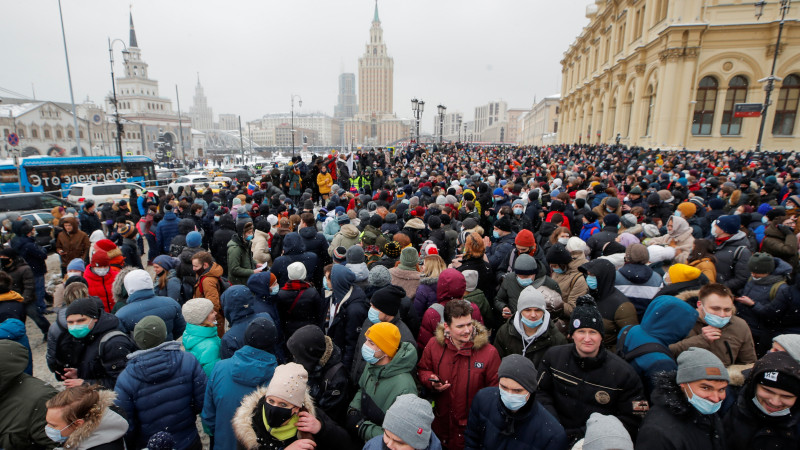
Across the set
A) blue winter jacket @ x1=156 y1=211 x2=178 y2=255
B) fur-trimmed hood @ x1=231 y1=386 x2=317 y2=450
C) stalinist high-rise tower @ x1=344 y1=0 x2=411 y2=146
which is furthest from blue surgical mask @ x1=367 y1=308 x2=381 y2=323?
stalinist high-rise tower @ x1=344 y1=0 x2=411 y2=146

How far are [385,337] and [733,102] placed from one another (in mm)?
33487

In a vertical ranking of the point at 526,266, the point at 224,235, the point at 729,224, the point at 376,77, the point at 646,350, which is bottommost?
the point at 224,235

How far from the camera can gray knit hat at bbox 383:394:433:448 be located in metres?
1.91

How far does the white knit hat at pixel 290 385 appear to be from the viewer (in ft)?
6.59

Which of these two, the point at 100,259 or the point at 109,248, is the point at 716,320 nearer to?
the point at 100,259

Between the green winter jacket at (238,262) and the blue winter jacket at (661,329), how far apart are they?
4.83 meters

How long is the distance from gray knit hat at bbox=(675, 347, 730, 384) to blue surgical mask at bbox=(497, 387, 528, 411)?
31.7 inches

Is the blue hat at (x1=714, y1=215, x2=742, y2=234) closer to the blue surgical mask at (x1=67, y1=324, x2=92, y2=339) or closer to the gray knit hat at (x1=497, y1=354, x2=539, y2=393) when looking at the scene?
the gray knit hat at (x1=497, y1=354, x2=539, y2=393)

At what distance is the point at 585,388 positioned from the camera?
247 cm

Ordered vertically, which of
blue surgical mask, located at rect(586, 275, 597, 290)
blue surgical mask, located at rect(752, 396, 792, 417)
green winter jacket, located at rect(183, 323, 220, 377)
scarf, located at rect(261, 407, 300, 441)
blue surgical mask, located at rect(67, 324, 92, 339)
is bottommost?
green winter jacket, located at rect(183, 323, 220, 377)

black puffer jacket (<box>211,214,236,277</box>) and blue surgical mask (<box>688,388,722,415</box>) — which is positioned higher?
blue surgical mask (<box>688,388,722,415</box>)

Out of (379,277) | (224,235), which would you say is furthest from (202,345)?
(224,235)

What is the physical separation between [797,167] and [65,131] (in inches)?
3764

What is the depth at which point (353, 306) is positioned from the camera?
3.54 meters
